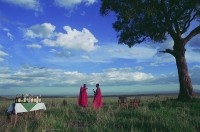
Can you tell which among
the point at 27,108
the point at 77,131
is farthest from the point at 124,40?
the point at 77,131

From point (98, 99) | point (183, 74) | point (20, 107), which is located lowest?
point (20, 107)

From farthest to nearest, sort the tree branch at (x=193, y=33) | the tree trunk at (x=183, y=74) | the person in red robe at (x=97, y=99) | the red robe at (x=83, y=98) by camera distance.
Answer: the tree branch at (x=193, y=33)
the tree trunk at (x=183, y=74)
the red robe at (x=83, y=98)
the person in red robe at (x=97, y=99)

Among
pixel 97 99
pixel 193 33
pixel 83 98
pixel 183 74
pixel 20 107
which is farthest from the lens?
pixel 193 33

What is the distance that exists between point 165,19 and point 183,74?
199 inches

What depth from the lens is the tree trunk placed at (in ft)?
99.0

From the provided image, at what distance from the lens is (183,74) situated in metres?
30.4

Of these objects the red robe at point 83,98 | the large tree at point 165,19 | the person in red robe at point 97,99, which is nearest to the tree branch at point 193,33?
the large tree at point 165,19

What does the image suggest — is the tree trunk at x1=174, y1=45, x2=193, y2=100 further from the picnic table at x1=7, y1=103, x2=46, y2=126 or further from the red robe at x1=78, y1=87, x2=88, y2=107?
the picnic table at x1=7, y1=103, x2=46, y2=126

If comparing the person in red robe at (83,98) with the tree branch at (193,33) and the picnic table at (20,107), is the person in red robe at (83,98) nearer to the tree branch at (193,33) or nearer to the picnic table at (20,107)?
the picnic table at (20,107)

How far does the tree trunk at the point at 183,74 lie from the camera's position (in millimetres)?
30188

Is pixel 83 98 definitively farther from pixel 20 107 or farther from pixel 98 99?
pixel 20 107

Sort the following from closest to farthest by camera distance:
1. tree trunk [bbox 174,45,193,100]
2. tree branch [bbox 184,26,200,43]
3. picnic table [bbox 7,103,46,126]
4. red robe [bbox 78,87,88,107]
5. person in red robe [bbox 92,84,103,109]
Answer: picnic table [bbox 7,103,46,126] → person in red robe [bbox 92,84,103,109] → red robe [bbox 78,87,88,107] → tree trunk [bbox 174,45,193,100] → tree branch [bbox 184,26,200,43]

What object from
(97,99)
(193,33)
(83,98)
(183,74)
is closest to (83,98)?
(83,98)

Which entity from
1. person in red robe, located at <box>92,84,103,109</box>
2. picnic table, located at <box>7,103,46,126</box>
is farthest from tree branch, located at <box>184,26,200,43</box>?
picnic table, located at <box>7,103,46,126</box>
